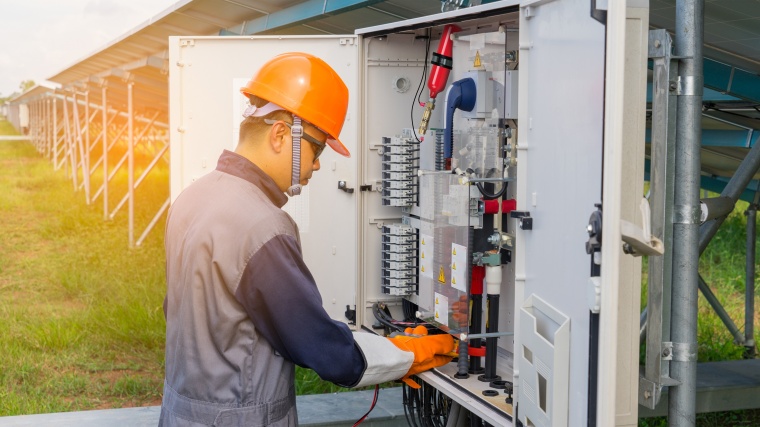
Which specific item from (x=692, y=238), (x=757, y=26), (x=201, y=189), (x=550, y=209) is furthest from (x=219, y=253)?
(x=757, y=26)

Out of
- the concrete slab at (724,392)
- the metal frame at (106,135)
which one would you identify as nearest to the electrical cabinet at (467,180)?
the concrete slab at (724,392)

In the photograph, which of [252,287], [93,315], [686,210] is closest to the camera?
[252,287]

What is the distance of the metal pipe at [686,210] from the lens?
9.13 feet

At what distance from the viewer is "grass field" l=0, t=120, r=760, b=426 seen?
607 centimetres

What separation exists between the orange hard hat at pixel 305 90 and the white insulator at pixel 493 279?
3.02ft

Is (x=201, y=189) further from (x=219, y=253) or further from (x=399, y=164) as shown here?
(x=399, y=164)

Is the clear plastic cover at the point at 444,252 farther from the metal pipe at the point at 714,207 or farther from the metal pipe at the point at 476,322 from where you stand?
the metal pipe at the point at 714,207

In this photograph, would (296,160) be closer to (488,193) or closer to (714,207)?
(488,193)

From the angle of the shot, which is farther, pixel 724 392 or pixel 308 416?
pixel 724 392

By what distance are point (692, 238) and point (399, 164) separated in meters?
1.50

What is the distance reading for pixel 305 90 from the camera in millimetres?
2691

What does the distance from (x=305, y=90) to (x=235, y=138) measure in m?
1.84

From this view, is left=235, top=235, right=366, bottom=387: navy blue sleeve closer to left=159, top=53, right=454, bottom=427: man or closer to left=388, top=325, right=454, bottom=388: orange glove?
left=159, top=53, right=454, bottom=427: man

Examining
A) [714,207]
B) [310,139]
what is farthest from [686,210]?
[310,139]
